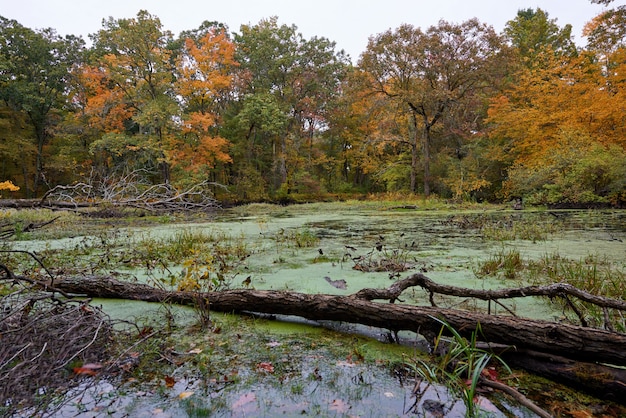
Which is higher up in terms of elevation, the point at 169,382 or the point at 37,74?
the point at 37,74

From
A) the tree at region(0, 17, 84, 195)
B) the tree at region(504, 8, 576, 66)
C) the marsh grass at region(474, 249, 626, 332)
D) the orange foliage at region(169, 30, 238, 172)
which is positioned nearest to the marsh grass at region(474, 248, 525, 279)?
the marsh grass at region(474, 249, 626, 332)

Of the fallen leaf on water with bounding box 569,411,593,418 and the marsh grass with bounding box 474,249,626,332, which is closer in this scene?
the fallen leaf on water with bounding box 569,411,593,418

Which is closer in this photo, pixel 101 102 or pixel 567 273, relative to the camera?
pixel 567 273

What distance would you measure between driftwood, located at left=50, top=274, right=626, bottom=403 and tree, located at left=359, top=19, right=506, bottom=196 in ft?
50.1

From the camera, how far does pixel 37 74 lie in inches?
808

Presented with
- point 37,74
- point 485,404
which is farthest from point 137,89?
point 485,404

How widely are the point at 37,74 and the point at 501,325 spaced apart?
26.5 m

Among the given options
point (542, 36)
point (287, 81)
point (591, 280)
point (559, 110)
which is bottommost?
point (591, 280)

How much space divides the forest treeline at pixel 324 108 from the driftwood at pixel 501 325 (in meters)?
11.3

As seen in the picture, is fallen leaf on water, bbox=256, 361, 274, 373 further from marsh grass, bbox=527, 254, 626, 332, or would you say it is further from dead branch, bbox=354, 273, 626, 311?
marsh grass, bbox=527, 254, 626, 332

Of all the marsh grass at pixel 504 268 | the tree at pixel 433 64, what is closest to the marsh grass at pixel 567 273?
the marsh grass at pixel 504 268

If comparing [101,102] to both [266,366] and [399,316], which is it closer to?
[266,366]

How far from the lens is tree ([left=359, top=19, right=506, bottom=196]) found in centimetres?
1572

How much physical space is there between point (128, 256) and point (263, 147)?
20.2 meters
